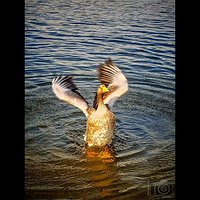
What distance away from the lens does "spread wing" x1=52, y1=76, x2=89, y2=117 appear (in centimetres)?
255

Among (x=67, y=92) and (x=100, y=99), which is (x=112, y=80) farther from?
(x=67, y=92)

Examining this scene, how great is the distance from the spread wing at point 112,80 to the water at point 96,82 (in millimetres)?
41

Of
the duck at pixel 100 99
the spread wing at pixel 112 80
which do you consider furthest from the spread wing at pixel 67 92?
the spread wing at pixel 112 80

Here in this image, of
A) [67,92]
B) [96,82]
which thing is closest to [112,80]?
[96,82]

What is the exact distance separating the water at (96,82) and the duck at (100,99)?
0.05 meters

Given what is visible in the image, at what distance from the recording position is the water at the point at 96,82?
8.11ft

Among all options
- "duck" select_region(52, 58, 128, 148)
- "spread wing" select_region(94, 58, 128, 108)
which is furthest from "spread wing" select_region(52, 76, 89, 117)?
"spread wing" select_region(94, 58, 128, 108)

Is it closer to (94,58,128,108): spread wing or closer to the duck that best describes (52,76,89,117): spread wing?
the duck

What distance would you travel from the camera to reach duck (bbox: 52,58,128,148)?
100 inches

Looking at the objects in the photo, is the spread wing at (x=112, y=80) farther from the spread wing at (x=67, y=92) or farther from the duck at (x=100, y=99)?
the spread wing at (x=67, y=92)

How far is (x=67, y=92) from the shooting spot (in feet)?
8.38

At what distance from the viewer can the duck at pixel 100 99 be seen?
2545mm

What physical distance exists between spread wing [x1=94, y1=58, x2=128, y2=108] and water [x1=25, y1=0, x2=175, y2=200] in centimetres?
4

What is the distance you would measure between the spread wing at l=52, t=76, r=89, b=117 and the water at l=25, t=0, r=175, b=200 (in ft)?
0.16
